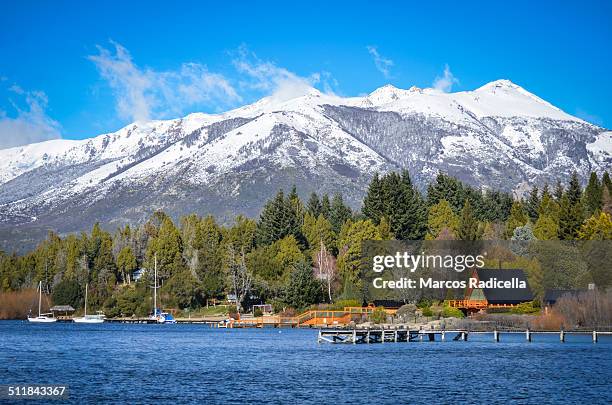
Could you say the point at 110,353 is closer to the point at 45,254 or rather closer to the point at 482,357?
the point at 482,357

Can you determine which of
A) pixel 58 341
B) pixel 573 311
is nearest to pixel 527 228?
pixel 573 311

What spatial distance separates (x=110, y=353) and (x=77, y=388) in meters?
26.6

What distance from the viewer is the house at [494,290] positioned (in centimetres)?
11550

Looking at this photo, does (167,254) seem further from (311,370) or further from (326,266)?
(311,370)

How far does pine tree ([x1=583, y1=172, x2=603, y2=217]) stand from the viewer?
14262 cm

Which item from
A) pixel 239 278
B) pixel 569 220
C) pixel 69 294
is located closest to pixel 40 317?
pixel 69 294

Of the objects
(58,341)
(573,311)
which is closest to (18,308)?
(58,341)

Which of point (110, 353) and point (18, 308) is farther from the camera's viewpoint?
point (18, 308)

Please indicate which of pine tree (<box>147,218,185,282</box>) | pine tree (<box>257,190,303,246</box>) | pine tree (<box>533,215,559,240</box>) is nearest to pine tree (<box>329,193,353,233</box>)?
pine tree (<box>257,190,303,246</box>)

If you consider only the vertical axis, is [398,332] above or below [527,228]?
below

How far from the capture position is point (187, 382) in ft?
184

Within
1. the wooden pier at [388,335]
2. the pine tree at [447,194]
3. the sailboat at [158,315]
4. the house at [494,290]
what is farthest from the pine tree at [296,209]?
the wooden pier at [388,335]

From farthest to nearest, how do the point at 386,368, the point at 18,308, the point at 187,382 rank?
the point at 18,308
the point at 386,368
the point at 187,382

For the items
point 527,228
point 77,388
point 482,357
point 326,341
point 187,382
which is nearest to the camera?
point 77,388
